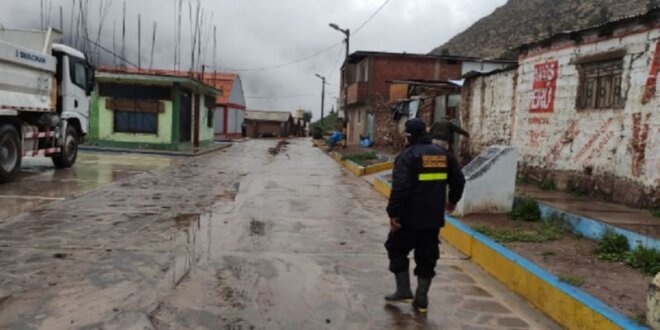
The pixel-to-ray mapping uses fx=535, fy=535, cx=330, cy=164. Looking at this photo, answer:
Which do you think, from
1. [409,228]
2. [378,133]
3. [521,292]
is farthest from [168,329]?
[378,133]

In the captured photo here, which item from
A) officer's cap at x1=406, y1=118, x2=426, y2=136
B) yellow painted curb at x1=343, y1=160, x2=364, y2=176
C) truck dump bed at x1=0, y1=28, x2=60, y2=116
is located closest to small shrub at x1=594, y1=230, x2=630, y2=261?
officer's cap at x1=406, y1=118, x2=426, y2=136

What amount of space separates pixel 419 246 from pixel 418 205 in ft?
1.31

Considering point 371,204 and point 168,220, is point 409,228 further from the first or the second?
point 371,204

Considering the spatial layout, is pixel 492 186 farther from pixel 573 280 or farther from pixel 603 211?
pixel 573 280

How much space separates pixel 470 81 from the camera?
46.1 feet

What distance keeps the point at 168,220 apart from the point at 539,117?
7342 millimetres

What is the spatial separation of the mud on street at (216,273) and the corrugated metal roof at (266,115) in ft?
173

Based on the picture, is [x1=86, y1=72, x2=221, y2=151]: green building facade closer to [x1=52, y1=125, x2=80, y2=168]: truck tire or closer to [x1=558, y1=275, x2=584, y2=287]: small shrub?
[x1=52, y1=125, x2=80, y2=168]: truck tire

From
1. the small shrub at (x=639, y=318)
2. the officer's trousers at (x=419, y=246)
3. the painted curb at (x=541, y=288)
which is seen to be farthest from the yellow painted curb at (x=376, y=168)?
the small shrub at (x=639, y=318)

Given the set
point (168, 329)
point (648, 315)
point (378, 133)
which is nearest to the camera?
point (648, 315)

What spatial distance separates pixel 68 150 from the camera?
1398 cm

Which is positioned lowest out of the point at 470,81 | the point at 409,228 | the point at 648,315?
the point at 648,315

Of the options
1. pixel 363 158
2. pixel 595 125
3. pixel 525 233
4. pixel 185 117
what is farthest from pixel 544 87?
pixel 185 117

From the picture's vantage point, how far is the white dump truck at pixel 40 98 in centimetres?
1076
